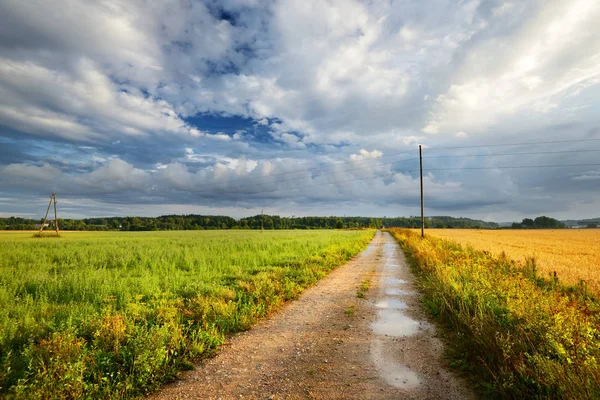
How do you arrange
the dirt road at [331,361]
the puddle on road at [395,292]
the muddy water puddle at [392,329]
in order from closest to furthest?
the dirt road at [331,361], the muddy water puddle at [392,329], the puddle on road at [395,292]

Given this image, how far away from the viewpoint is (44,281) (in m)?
10.4

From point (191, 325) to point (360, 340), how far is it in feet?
13.1

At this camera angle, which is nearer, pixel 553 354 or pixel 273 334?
pixel 553 354

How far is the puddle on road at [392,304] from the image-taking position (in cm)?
875

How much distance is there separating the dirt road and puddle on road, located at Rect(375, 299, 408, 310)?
6cm

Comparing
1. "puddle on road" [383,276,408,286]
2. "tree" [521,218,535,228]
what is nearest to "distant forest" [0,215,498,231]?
"tree" [521,218,535,228]

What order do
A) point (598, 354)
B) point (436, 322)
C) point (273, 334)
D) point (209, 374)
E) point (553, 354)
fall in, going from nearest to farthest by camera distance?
point (598, 354) → point (553, 354) → point (209, 374) → point (273, 334) → point (436, 322)

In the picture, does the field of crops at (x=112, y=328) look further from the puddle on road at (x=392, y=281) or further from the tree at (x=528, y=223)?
the tree at (x=528, y=223)

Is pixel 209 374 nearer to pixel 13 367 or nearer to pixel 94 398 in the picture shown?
pixel 94 398

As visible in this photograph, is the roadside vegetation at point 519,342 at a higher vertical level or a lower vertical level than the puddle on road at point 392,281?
higher

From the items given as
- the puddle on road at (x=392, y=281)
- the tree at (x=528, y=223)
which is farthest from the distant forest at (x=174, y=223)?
the puddle on road at (x=392, y=281)

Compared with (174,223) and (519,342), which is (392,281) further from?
(174,223)

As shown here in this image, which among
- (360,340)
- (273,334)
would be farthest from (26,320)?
(360,340)

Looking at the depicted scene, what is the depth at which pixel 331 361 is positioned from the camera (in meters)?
5.29
